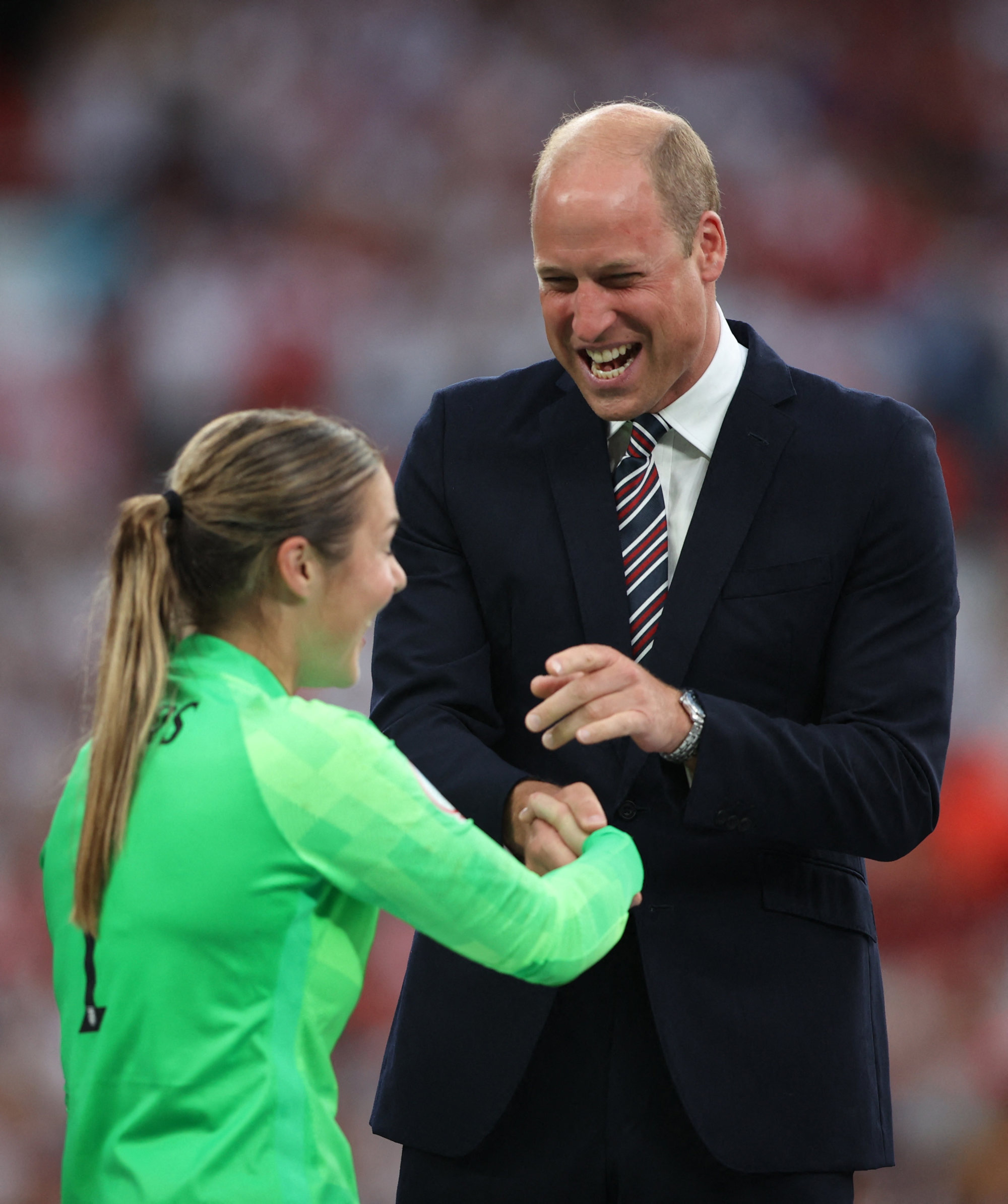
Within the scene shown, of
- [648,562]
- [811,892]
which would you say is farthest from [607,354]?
[811,892]

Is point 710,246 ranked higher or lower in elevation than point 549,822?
higher

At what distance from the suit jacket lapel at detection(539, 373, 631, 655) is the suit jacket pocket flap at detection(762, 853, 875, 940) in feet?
0.98

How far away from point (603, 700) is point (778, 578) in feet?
1.09

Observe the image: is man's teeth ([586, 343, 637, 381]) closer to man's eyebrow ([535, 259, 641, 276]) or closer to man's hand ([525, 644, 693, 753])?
man's eyebrow ([535, 259, 641, 276])

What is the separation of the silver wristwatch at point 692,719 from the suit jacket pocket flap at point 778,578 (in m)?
0.19

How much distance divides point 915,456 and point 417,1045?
900 mm

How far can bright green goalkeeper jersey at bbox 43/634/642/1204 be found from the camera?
50.9 inches

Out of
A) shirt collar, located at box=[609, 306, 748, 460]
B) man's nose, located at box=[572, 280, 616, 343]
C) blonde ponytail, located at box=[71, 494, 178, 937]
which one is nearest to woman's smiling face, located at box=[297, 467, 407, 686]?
blonde ponytail, located at box=[71, 494, 178, 937]

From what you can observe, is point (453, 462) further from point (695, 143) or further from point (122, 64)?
point (122, 64)

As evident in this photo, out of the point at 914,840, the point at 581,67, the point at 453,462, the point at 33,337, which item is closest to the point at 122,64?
the point at 33,337

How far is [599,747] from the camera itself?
181cm

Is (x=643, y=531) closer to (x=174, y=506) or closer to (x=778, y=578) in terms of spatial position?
(x=778, y=578)

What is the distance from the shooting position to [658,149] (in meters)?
1.85

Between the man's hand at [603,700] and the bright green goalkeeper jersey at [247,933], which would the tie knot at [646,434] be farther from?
the bright green goalkeeper jersey at [247,933]
